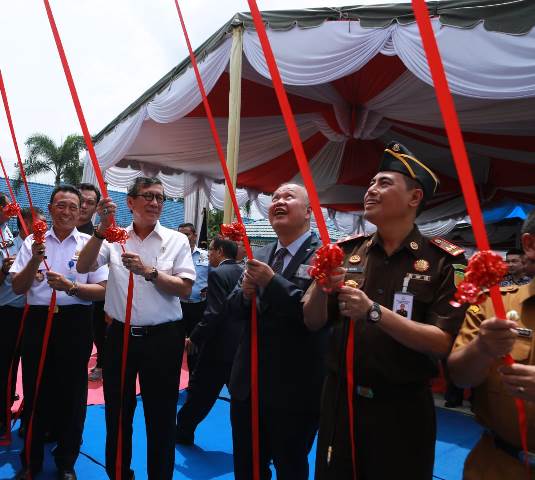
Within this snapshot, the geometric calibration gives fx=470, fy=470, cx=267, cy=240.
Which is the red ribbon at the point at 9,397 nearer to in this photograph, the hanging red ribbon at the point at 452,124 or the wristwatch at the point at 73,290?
the wristwatch at the point at 73,290

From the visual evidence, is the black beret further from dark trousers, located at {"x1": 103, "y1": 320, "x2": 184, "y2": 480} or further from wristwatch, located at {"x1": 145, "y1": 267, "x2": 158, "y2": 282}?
dark trousers, located at {"x1": 103, "y1": 320, "x2": 184, "y2": 480}

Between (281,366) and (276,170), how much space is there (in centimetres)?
690

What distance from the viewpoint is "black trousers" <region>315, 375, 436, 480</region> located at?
138 centimetres

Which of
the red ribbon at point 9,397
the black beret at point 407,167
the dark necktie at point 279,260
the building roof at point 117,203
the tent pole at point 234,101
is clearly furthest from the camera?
the building roof at point 117,203

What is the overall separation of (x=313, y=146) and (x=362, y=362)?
634 centimetres

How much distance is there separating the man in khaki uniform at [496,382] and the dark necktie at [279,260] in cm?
82

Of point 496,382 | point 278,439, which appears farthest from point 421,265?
point 278,439

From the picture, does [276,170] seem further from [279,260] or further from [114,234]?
[114,234]

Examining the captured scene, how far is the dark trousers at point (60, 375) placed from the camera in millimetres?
2391

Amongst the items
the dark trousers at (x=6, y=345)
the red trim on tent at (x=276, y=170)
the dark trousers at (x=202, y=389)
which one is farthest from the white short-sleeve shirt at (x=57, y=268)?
the red trim on tent at (x=276, y=170)

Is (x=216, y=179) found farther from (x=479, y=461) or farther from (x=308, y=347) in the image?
(x=479, y=461)

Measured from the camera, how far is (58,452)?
2.45 m

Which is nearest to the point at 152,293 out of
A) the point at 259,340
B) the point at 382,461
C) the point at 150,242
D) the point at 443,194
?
the point at 150,242

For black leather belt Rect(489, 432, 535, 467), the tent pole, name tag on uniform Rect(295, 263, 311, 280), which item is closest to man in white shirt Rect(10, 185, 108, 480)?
name tag on uniform Rect(295, 263, 311, 280)
